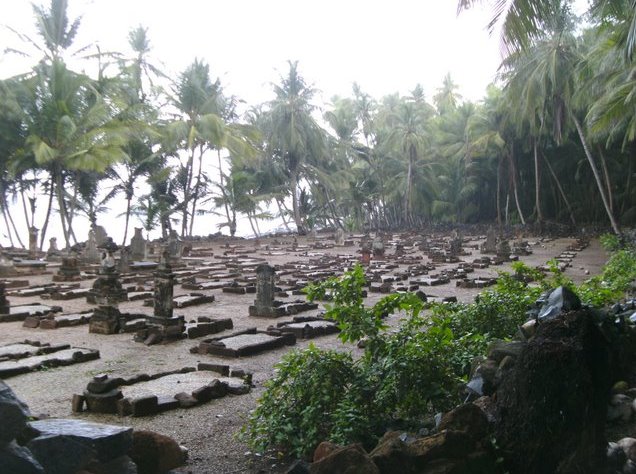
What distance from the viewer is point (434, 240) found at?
31.1 meters

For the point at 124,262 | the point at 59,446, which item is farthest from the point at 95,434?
the point at 124,262

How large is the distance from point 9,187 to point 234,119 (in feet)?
50.2

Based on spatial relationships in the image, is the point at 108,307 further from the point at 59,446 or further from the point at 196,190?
the point at 196,190

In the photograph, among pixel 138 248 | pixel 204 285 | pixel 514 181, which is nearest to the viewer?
pixel 204 285

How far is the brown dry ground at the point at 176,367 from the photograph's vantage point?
4.22 m

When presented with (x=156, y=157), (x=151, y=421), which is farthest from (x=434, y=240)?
(x=151, y=421)

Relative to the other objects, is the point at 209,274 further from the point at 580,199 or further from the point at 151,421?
the point at 580,199

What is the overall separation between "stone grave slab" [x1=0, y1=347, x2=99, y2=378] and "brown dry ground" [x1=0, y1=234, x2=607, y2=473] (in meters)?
0.11

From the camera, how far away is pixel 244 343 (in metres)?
7.83

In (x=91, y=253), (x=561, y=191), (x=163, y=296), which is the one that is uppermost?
(x=561, y=191)

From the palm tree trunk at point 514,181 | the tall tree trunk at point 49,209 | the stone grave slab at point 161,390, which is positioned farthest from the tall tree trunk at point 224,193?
the stone grave slab at point 161,390

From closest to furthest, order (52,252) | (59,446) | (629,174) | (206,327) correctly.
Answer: (59,446), (206,327), (52,252), (629,174)

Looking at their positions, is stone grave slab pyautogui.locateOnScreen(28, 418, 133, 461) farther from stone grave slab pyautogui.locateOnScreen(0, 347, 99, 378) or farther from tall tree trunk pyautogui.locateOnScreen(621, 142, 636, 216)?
tall tree trunk pyautogui.locateOnScreen(621, 142, 636, 216)

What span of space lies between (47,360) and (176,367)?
152cm
